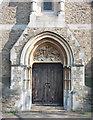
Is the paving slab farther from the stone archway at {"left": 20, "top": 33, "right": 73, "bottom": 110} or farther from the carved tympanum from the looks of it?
the carved tympanum

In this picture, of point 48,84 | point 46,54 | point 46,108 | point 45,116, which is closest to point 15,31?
point 46,54

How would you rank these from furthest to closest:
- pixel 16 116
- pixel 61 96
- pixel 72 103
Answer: pixel 61 96, pixel 72 103, pixel 16 116

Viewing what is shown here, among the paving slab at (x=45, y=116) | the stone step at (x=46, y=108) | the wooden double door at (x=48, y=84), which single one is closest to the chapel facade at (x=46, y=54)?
the wooden double door at (x=48, y=84)

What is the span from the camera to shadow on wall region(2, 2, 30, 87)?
10.2 m

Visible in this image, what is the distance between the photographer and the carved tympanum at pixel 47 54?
33.3 feet

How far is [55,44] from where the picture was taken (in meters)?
9.89

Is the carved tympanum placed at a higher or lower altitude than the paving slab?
higher

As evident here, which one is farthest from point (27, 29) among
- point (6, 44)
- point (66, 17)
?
point (66, 17)

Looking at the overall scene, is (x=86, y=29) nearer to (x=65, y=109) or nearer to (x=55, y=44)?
(x=55, y=44)

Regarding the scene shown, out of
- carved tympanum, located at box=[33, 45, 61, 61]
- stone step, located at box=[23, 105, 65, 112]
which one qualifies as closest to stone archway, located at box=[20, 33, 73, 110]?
carved tympanum, located at box=[33, 45, 61, 61]

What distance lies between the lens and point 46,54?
10.2 m

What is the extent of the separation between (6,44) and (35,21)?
1.94 meters

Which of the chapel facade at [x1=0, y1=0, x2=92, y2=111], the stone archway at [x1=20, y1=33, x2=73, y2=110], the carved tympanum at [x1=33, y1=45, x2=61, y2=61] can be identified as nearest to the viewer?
the chapel facade at [x1=0, y1=0, x2=92, y2=111]

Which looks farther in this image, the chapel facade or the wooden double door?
the wooden double door
